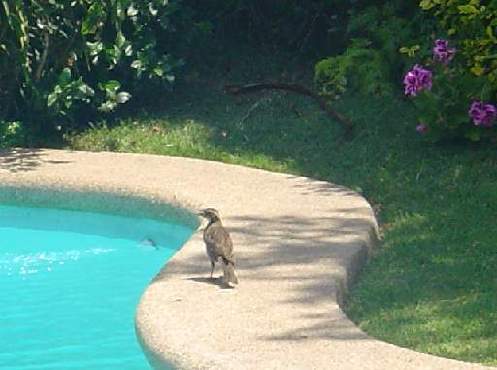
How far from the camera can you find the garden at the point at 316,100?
331 inches

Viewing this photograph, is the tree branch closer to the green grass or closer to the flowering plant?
the green grass

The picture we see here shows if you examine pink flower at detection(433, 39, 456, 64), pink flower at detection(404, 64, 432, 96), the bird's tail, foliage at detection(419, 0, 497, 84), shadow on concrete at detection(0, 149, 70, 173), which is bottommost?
shadow on concrete at detection(0, 149, 70, 173)

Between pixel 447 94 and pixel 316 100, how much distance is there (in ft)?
6.74

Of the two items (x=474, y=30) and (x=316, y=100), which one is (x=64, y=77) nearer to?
(x=316, y=100)

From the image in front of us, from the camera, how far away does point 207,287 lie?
7.44 meters

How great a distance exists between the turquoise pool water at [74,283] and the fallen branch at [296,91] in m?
2.11

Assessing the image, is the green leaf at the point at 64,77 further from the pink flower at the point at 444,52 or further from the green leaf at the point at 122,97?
the pink flower at the point at 444,52

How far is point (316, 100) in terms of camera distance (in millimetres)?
11711

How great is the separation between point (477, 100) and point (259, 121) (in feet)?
8.14

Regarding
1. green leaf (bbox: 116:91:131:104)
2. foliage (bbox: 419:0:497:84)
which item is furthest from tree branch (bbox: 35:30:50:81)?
foliage (bbox: 419:0:497:84)

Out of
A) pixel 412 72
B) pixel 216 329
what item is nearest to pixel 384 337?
pixel 216 329

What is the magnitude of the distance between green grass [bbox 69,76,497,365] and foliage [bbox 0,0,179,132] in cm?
35

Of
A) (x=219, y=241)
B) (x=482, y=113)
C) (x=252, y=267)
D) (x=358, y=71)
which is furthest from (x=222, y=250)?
(x=358, y=71)

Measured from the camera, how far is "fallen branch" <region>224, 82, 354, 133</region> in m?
11.1
